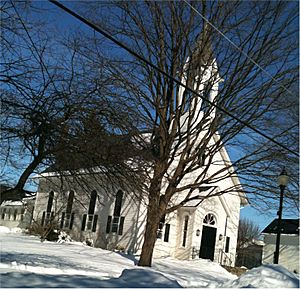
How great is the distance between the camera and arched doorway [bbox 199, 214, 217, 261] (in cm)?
2617

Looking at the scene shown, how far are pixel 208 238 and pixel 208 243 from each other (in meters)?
0.30

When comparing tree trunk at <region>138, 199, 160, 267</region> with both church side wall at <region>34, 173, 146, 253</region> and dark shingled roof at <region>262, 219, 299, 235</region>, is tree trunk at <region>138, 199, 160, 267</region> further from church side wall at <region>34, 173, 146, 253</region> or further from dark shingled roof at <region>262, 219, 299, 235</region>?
dark shingled roof at <region>262, 219, 299, 235</region>

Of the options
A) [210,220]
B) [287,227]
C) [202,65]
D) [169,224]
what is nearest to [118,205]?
[169,224]

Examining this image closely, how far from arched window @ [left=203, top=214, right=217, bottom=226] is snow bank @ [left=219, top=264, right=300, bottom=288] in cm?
1605

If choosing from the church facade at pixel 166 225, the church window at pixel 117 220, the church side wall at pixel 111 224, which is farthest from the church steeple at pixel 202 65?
the church window at pixel 117 220

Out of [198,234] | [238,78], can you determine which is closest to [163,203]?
[238,78]

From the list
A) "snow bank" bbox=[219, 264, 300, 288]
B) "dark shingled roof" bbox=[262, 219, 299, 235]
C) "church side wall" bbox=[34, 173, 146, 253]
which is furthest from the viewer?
"dark shingled roof" bbox=[262, 219, 299, 235]

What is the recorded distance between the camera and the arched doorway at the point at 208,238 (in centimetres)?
2617

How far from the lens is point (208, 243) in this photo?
87.6 feet

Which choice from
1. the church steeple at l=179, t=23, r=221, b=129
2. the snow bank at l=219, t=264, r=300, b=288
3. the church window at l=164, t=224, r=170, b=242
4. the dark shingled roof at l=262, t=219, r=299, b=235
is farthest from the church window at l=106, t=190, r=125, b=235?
the snow bank at l=219, t=264, r=300, b=288

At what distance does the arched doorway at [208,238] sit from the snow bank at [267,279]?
601 inches

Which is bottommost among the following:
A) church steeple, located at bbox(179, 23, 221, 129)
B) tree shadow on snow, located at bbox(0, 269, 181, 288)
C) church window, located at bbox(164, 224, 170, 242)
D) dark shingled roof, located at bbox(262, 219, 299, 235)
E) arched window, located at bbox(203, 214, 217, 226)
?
tree shadow on snow, located at bbox(0, 269, 181, 288)

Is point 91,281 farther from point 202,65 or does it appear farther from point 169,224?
point 169,224

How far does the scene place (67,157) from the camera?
8602 mm
